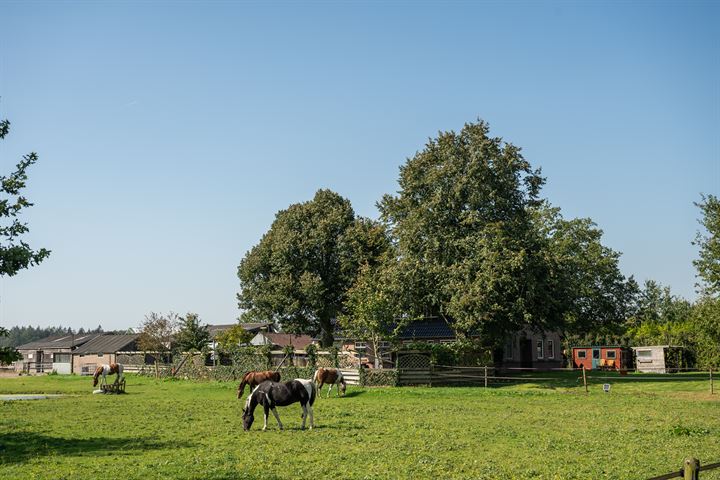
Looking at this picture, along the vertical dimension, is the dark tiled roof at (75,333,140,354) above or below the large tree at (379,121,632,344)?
below

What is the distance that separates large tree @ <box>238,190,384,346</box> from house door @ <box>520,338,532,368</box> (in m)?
16.3

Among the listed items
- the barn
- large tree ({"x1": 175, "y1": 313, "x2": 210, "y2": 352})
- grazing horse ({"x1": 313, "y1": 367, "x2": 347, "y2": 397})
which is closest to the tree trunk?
large tree ({"x1": 175, "y1": 313, "x2": 210, "y2": 352})

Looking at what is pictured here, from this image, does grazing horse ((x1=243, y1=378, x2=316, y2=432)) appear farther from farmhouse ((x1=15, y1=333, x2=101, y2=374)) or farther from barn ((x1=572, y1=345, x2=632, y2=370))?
farmhouse ((x1=15, y1=333, x2=101, y2=374))

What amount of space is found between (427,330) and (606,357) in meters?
26.8

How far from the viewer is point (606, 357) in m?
72.4

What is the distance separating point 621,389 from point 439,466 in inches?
1125

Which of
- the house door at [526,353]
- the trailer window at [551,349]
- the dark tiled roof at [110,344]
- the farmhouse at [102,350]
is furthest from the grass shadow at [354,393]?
the dark tiled roof at [110,344]

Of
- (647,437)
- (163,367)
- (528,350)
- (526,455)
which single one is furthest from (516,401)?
(163,367)

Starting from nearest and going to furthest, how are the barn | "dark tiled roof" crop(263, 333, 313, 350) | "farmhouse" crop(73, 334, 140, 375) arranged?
the barn, "farmhouse" crop(73, 334, 140, 375), "dark tiled roof" crop(263, 333, 313, 350)

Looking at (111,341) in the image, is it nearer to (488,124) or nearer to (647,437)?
(488,124)

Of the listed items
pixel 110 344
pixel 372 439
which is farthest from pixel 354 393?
pixel 110 344

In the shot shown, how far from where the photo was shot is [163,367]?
59500mm

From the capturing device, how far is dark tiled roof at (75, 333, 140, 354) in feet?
273

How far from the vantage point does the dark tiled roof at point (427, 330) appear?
54888 millimetres
